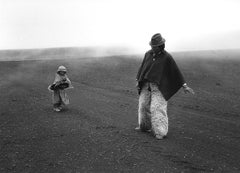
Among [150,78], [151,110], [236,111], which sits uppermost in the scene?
[150,78]

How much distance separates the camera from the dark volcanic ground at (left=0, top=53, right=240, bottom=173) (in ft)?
22.6

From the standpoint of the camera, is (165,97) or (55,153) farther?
(165,97)

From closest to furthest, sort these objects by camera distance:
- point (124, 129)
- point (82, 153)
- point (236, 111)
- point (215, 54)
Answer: point (82, 153) < point (124, 129) < point (236, 111) < point (215, 54)

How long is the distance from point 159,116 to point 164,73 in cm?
87

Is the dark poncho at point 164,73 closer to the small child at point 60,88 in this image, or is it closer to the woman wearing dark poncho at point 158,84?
the woman wearing dark poncho at point 158,84

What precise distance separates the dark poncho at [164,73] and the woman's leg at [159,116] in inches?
5.4

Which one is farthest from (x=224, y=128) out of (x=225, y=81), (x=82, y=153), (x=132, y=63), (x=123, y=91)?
(x=132, y=63)

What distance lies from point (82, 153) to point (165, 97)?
2.08m

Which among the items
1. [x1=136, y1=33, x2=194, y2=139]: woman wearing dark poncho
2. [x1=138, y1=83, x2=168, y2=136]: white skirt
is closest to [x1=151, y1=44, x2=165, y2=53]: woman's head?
[x1=136, y1=33, x2=194, y2=139]: woman wearing dark poncho

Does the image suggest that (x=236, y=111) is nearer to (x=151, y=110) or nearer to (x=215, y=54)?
(x=151, y=110)

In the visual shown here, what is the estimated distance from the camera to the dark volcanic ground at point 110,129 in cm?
689

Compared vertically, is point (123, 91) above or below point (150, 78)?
below

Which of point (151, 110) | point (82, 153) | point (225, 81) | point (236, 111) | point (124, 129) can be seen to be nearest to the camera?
point (82, 153)

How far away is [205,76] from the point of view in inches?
666
